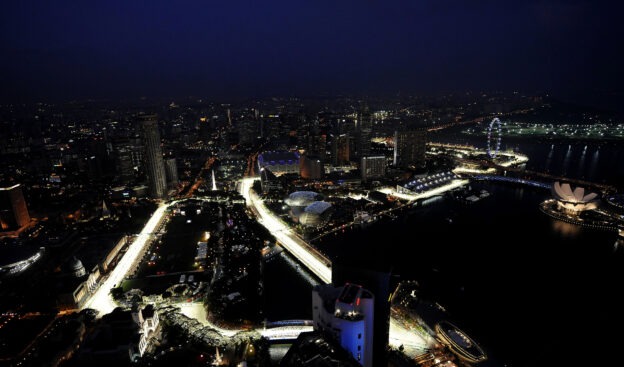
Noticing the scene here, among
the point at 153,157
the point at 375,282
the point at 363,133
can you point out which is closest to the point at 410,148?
the point at 363,133

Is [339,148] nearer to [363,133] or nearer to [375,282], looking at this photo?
[363,133]

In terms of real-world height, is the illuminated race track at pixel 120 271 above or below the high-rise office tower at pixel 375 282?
below

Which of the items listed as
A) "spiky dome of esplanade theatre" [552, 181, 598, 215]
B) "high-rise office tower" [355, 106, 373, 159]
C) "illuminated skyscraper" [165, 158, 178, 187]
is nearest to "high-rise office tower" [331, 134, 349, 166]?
"high-rise office tower" [355, 106, 373, 159]

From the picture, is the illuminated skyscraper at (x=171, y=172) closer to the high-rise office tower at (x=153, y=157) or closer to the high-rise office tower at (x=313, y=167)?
the high-rise office tower at (x=153, y=157)

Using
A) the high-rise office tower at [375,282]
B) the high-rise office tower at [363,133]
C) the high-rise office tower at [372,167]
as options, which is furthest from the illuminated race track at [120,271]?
the high-rise office tower at [363,133]

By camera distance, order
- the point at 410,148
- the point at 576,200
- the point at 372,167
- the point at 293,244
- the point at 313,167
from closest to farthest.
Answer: the point at 293,244 < the point at 576,200 < the point at 372,167 < the point at 313,167 < the point at 410,148
